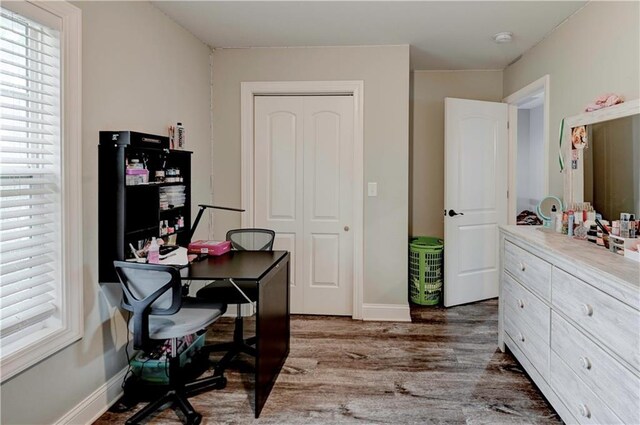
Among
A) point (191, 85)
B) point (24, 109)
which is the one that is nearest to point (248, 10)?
point (191, 85)

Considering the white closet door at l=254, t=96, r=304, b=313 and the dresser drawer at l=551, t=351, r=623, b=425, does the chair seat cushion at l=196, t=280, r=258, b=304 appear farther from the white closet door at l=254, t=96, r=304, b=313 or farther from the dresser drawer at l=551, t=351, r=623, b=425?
the dresser drawer at l=551, t=351, r=623, b=425

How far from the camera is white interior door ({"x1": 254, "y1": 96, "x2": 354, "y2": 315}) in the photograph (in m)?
3.97

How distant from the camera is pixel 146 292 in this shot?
211 centimetres

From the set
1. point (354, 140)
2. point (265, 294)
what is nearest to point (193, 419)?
point (265, 294)

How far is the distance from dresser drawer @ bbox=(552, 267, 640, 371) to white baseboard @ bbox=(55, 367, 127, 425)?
247cm

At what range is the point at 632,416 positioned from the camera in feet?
5.12

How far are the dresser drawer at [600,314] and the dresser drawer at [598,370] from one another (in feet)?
0.18

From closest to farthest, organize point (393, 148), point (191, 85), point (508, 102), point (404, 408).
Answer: point (404, 408) → point (191, 85) → point (393, 148) → point (508, 102)

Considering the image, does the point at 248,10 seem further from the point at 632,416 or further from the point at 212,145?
the point at 632,416

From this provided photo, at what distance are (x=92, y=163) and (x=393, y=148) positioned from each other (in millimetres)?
2448

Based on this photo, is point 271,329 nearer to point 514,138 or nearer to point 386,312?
point 386,312

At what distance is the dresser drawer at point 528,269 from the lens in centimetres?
233

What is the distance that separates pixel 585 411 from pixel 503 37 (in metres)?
2.81

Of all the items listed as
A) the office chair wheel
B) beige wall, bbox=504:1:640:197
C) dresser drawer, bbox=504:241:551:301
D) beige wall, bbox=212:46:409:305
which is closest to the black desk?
the office chair wheel
